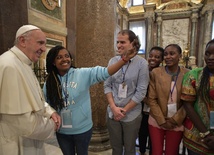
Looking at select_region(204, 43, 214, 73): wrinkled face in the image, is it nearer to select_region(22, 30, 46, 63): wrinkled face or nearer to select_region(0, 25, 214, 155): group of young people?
select_region(0, 25, 214, 155): group of young people

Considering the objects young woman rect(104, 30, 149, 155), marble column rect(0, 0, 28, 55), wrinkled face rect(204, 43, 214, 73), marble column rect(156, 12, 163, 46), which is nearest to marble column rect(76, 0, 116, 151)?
young woman rect(104, 30, 149, 155)

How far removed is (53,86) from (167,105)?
1.34m

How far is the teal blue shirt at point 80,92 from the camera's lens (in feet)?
5.70

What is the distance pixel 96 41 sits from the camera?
2850mm

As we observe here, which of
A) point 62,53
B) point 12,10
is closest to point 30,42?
point 62,53

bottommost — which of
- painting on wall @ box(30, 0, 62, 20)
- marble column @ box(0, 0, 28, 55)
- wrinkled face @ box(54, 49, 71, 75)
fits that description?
wrinkled face @ box(54, 49, 71, 75)

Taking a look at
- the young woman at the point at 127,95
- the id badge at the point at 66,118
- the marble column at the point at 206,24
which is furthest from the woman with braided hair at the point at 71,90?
the marble column at the point at 206,24

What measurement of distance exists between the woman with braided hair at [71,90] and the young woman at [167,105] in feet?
1.82

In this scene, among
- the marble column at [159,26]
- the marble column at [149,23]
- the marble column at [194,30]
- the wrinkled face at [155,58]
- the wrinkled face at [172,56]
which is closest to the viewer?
the wrinkled face at [172,56]

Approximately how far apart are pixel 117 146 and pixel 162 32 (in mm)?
16887

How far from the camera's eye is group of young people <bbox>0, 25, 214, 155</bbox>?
49.2 inches

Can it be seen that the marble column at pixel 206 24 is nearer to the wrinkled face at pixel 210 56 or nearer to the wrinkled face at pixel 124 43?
the wrinkled face at pixel 210 56

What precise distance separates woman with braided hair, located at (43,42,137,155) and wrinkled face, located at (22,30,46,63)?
290mm

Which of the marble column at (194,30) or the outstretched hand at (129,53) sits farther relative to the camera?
the marble column at (194,30)
